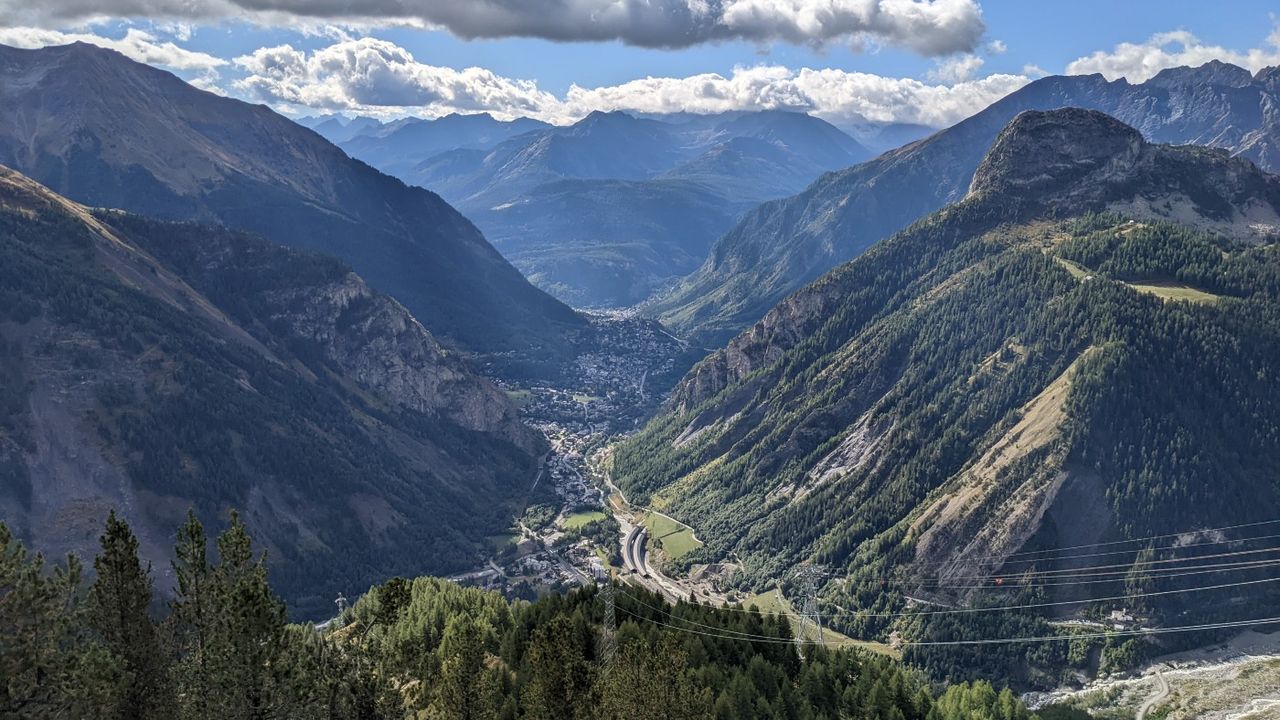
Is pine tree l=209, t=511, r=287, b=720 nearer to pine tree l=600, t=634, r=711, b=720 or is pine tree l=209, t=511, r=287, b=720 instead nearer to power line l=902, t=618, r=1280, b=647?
pine tree l=600, t=634, r=711, b=720

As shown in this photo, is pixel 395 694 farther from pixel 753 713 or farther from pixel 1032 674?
pixel 1032 674

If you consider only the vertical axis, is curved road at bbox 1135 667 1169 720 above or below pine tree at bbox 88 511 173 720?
below

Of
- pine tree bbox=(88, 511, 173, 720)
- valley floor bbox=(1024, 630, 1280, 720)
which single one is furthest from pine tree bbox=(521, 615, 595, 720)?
valley floor bbox=(1024, 630, 1280, 720)

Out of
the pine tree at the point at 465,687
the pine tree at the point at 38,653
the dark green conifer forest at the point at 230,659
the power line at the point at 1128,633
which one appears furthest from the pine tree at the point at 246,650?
the power line at the point at 1128,633

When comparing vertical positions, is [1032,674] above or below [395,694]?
below

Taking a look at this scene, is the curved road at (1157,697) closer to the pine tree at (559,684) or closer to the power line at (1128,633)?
the power line at (1128,633)

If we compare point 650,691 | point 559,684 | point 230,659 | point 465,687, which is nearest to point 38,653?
point 230,659

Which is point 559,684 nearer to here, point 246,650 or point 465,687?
point 465,687

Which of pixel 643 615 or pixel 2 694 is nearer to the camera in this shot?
pixel 2 694

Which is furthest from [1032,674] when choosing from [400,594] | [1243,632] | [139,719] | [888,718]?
[139,719]
